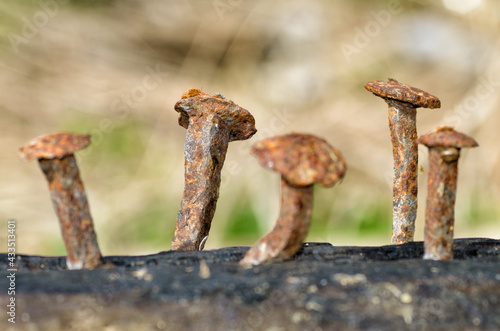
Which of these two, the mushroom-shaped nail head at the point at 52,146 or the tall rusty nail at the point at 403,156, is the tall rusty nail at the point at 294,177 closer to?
the mushroom-shaped nail head at the point at 52,146

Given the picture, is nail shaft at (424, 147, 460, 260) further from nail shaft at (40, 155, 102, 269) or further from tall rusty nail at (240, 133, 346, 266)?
nail shaft at (40, 155, 102, 269)

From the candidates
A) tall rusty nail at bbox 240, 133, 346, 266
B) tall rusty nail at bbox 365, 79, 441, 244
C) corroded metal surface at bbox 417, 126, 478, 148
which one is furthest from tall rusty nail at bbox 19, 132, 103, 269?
tall rusty nail at bbox 365, 79, 441, 244

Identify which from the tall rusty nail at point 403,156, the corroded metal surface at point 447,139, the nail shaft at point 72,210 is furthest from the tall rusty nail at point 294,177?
the tall rusty nail at point 403,156

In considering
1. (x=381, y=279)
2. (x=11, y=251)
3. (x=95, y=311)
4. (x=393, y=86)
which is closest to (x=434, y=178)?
(x=381, y=279)

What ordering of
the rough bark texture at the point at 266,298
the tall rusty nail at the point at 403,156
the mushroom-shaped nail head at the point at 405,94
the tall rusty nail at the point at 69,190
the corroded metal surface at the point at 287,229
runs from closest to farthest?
the rough bark texture at the point at 266,298 < the tall rusty nail at the point at 69,190 < the corroded metal surface at the point at 287,229 < the mushroom-shaped nail head at the point at 405,94 < the tall rusty nail at the point at 403,156

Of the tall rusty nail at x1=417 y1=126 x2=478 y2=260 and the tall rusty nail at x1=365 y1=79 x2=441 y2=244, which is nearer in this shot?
the tall rusty nail at x1=417 y1=126 x2=478 y2=260

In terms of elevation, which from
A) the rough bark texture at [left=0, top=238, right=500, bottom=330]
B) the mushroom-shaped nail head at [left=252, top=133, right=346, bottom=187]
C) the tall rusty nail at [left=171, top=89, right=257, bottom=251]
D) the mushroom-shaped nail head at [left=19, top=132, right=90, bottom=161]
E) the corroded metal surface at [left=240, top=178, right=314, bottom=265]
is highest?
the tall rusty nail at [left=171, top=89, right=257, bottom=251]

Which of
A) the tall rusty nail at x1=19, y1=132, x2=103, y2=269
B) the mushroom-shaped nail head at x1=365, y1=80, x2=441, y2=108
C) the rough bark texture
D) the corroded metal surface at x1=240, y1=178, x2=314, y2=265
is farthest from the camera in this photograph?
the mushroom-shaped nail head at x1=365, y1=80, x2=441, y2=108
